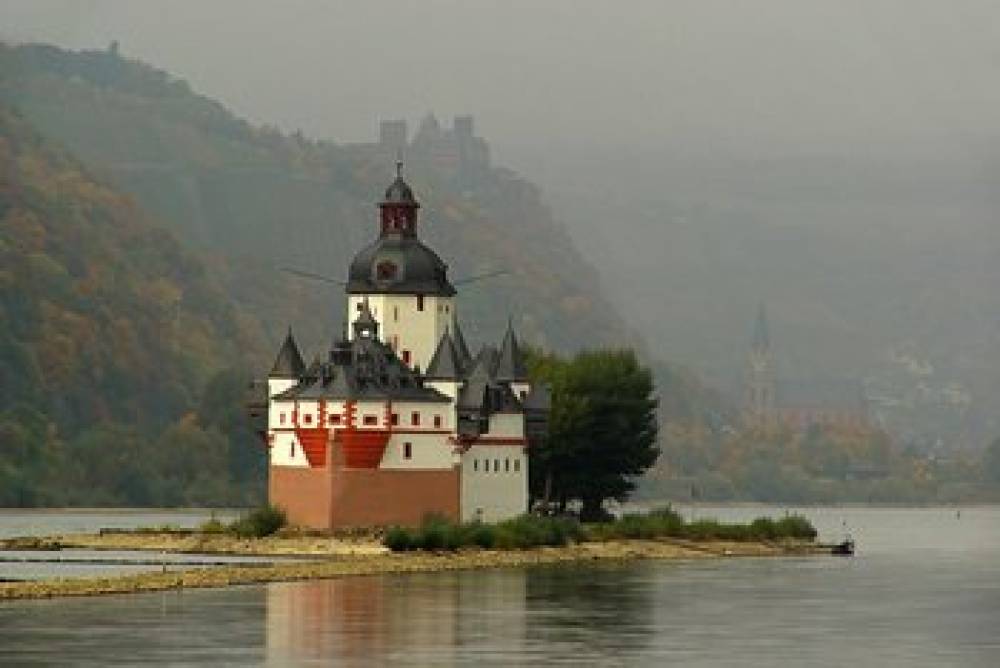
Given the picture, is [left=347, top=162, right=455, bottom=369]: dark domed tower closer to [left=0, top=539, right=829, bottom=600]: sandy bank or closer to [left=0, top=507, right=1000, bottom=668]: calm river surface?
[left=0, top=539, right=829, bottom=600]: sandy bank

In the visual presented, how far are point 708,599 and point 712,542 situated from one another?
167 feet

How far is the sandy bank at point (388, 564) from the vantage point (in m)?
118

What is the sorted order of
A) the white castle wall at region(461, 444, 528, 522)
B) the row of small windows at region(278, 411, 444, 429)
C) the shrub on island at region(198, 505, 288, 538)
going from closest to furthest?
the row of small windows at region(278, 411, 444, 429) < the shrub on island at region(198, 505, 288, 538) < the white castle wall at region(461, 444, 528, 522)

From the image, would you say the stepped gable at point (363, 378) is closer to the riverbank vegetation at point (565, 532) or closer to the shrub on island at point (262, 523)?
the shrub on island at point (262, 523)

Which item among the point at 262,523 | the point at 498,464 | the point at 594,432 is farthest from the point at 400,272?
the point at 262,523

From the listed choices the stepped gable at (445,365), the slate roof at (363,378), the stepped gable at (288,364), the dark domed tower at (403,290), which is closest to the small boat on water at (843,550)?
the dark domed tower at (403,290)

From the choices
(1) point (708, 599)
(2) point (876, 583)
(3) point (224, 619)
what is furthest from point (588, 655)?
(2) point (876, 583)

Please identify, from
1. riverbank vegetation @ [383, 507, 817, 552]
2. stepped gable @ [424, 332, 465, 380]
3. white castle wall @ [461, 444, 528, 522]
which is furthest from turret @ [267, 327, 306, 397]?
riverbank vegetation @ [383, 507, 817, 552]

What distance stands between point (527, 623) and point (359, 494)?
48.4 meters

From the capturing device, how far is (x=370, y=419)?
496 ft

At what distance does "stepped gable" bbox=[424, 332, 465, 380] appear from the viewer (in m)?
158

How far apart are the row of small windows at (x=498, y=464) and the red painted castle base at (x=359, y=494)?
311 cm

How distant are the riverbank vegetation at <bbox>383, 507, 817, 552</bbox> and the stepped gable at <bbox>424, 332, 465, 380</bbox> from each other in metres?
8.37

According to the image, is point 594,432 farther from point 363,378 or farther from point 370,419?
point 370,419
